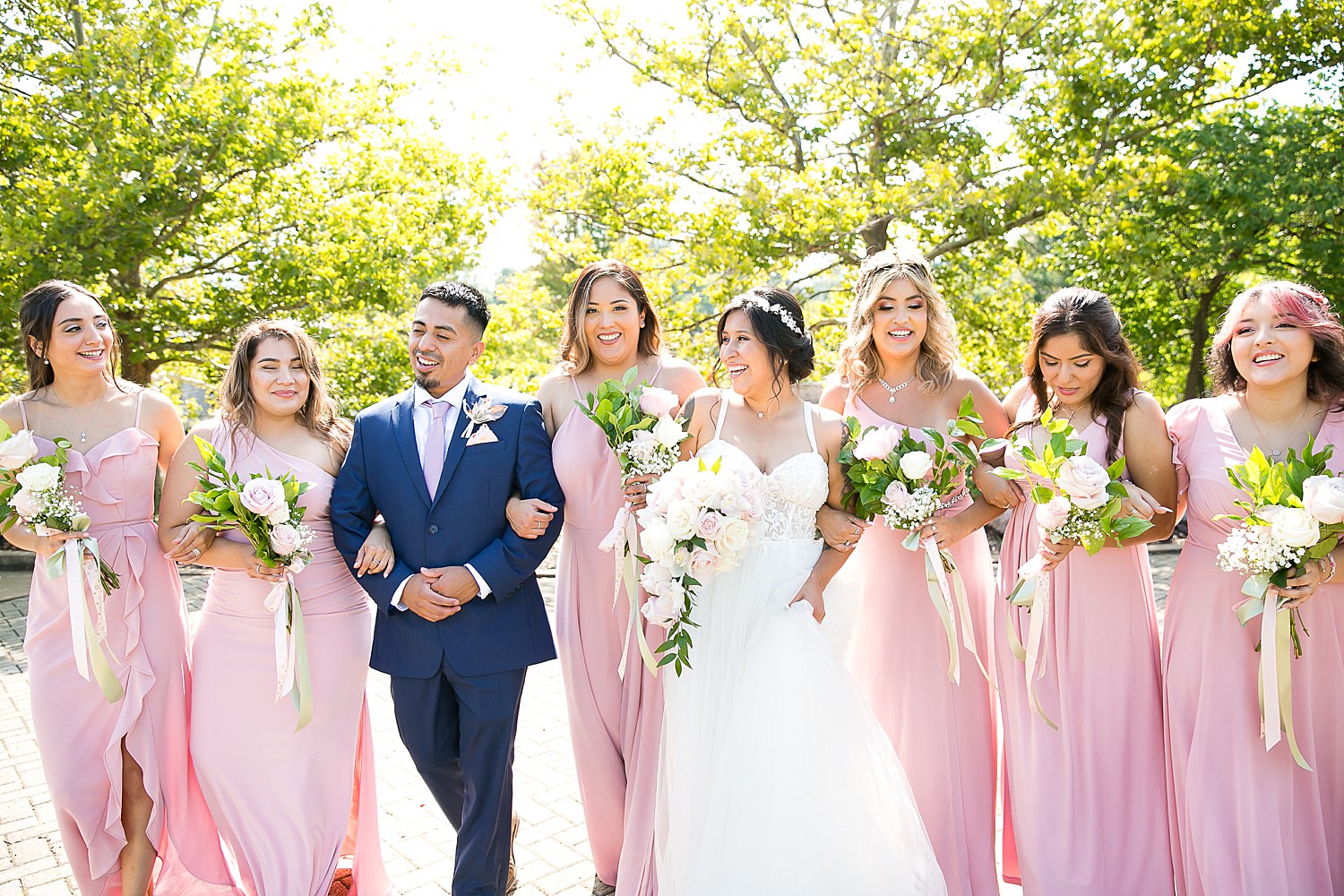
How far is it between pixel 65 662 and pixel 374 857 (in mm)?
1586

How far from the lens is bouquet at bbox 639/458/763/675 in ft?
11.2

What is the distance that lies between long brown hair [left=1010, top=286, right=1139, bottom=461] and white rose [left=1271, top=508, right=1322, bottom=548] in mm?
742

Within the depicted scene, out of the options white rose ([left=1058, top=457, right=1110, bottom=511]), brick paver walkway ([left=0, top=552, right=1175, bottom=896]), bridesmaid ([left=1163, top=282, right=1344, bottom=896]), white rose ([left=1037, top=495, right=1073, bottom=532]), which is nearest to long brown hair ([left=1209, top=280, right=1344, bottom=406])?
bridesmaid ([left=1163, top=282, right=1344, bottom=896])

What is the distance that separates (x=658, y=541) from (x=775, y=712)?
798 millimetres

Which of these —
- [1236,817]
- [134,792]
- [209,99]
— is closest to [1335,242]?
[1236,817]

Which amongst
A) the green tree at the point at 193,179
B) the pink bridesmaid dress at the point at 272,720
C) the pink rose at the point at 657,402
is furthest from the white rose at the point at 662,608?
the green tree at the point at 193,179

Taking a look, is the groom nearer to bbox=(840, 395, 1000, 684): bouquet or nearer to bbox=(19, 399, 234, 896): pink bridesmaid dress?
bbox=(19, 399, 234, 896): pink bridesmaid dress

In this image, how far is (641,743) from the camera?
4.20 meters

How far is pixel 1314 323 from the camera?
3611 millimetres

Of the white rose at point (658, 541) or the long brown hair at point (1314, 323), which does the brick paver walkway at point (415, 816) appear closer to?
the white rose at point (658, 541)

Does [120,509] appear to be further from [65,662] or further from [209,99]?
[209,99]

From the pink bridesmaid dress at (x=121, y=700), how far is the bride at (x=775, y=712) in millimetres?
2180

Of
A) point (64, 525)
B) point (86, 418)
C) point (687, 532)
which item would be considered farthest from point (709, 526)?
point (86, 418)

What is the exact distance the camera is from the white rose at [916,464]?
364 centimetres
